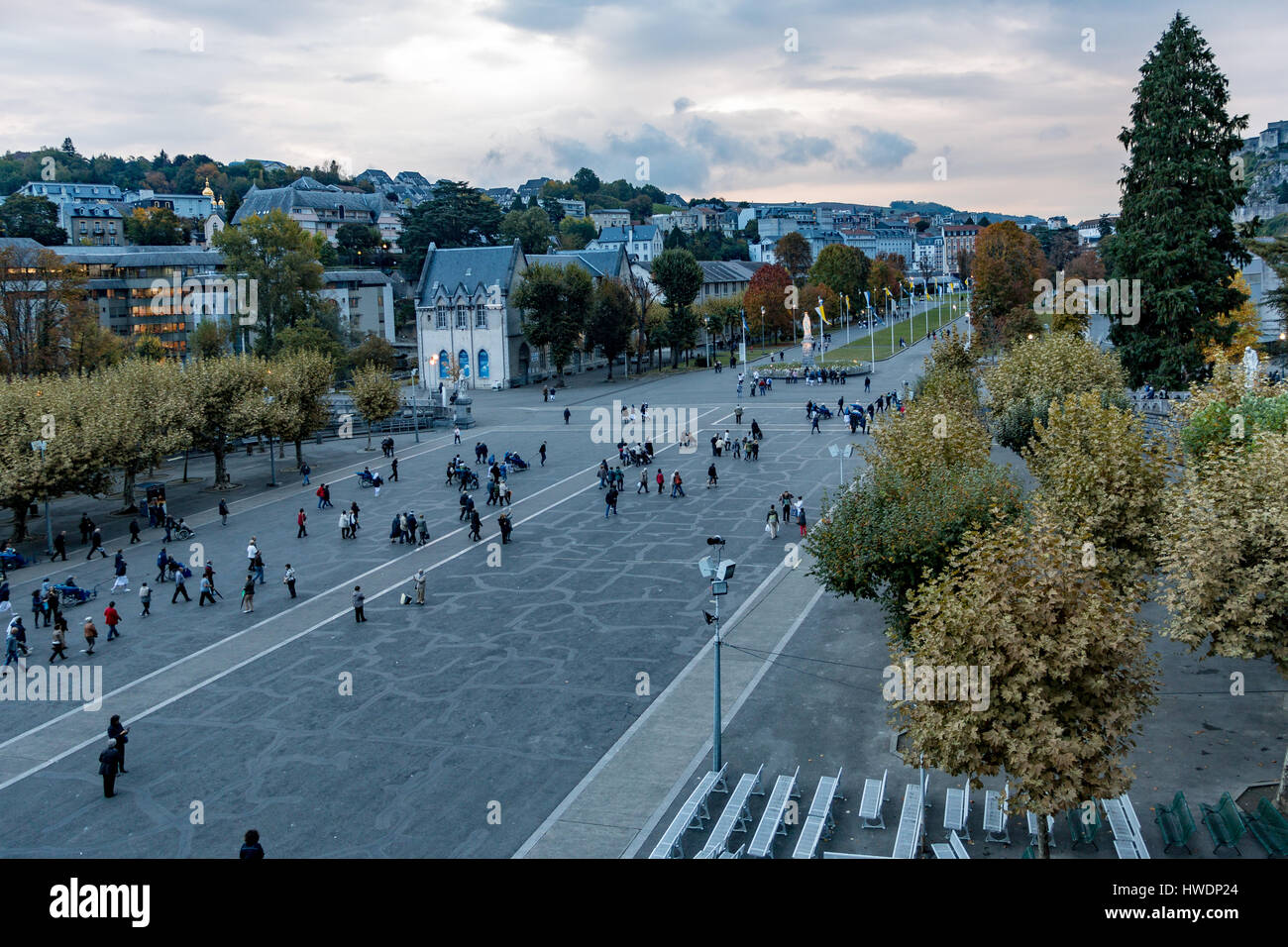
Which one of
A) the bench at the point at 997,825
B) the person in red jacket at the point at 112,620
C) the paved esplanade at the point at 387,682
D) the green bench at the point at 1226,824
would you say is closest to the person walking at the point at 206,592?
the paved esplanade at the point at 387,682

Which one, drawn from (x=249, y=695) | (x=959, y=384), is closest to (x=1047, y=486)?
(x=959, y=384)

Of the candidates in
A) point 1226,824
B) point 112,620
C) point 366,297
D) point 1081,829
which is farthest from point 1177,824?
point 366,297

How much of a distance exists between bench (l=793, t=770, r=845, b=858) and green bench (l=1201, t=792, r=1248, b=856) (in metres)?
5.42

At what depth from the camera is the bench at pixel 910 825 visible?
14.2 meters

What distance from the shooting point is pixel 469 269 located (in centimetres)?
9281

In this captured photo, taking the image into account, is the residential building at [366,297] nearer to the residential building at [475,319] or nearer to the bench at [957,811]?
the residential building at [475,319]

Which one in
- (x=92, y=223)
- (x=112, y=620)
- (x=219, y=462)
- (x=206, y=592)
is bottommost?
(x=112, y=620)

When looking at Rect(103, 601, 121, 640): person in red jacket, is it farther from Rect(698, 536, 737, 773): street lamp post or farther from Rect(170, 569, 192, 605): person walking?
Rect(698, 536, 737, 773): street lamp post

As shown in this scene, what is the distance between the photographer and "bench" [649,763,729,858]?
47.5 ft

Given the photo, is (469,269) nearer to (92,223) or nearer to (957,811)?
(957,811)

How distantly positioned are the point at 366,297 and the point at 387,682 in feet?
346

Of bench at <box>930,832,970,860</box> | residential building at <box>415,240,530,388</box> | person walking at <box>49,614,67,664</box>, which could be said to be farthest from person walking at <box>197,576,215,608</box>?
residential building at <box>415,240,530,388</box>

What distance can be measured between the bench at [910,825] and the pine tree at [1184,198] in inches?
1396

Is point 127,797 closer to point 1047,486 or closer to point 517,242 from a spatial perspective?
point 1047,486
